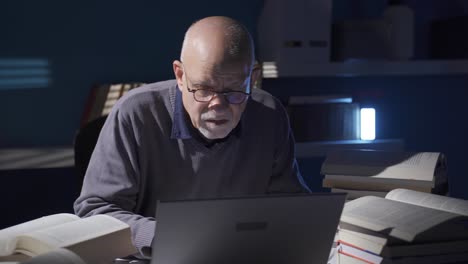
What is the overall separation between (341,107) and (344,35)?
13.3 inches

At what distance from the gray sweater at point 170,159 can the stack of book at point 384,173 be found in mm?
118

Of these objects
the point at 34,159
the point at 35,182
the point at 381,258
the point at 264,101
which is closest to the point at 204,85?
the point at 264,101

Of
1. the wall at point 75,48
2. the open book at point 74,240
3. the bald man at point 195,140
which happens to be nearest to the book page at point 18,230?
the open book at point 74,240

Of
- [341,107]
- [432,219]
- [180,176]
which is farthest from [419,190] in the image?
[341,107]

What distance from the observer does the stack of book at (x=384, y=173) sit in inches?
60.9

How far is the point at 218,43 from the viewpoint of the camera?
1362 mm

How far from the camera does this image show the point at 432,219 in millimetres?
1198

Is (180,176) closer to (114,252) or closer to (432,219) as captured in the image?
(114,252)

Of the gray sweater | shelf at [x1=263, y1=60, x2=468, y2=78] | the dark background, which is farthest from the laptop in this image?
shelf at [x1=263, y1=60, x2=468, y2=78]

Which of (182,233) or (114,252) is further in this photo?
(114,252)

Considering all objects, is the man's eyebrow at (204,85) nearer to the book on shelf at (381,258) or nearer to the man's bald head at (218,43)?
the man's bald head at (218,43)

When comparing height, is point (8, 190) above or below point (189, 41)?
below

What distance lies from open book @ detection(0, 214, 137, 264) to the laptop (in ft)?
0.56

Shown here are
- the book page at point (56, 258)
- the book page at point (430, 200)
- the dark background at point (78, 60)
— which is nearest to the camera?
the book page at point (56, 258)
